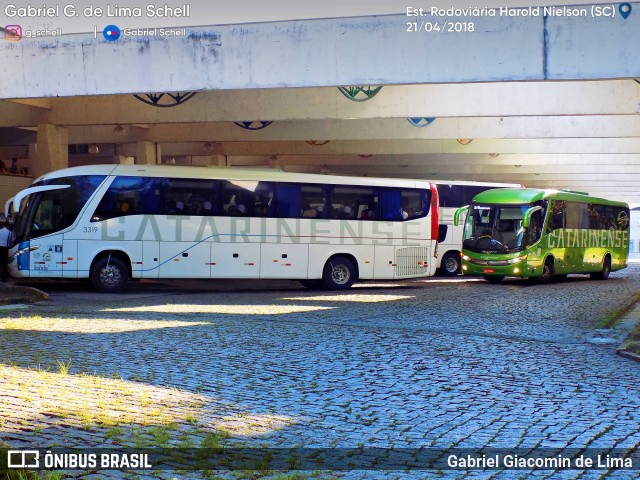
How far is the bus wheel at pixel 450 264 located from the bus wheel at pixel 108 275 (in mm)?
13433

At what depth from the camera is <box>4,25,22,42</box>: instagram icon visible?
17.6 metres

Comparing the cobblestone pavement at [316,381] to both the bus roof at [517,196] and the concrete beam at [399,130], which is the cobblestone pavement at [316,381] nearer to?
the bus roof at [517,196]

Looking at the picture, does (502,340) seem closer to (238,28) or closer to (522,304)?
(522,304)

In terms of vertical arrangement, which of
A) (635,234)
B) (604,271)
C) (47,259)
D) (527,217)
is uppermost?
(527,217)

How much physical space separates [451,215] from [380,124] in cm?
492

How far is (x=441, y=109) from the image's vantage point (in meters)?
21.4

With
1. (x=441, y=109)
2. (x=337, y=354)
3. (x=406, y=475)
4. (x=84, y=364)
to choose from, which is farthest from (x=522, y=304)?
(x=406, y=475)

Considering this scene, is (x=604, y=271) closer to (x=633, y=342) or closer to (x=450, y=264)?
(x=450, y=264)

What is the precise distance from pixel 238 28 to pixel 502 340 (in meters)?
8.09

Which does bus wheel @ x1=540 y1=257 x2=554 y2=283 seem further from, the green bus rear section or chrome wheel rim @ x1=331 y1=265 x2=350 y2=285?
chrome wheel rim @ x1=331 y1=265 x2=350 y2=285

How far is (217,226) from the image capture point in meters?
21.2

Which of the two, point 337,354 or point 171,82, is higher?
point 171,82

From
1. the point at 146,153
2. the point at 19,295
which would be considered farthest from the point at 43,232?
the point at 146,153

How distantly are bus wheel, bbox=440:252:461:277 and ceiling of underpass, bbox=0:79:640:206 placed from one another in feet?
12.1
